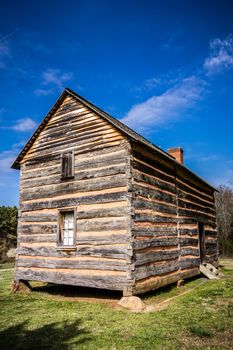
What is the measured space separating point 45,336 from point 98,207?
4.86 meters

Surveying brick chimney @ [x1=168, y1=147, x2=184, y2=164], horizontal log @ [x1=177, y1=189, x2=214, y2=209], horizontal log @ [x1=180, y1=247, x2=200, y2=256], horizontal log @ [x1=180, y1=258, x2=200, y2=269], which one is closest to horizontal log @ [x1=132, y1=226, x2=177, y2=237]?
horizontal log @ [x1=180, y1=247, x2=200, y2=256]

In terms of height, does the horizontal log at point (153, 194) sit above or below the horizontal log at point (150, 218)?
above

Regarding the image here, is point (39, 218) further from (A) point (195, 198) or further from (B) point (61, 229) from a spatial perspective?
(A) point (195, 198)

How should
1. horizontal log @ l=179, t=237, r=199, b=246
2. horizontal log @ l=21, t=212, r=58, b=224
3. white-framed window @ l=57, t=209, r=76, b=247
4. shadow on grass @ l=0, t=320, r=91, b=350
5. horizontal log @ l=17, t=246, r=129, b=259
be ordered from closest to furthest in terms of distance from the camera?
shadow on grass @ l=0, t=320, r=91, b=350 → horizontal log @ l=17, t=246, r=129, b=259 → white-framed window @ l=57, t=209, r=76, b=247 → horizontal log @ l=21, t=212, r=58, b=224 → horizontal log @ l=179, t=237, r=199, b=246

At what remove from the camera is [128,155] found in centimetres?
1065

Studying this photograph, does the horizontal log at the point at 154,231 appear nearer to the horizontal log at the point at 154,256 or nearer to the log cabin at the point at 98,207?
the log cabin at the point at 98,207

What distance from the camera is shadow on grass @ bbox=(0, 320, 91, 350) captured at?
627 centimetres

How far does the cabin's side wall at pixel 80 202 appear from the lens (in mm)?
10344

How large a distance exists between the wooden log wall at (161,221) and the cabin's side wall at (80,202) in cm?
57

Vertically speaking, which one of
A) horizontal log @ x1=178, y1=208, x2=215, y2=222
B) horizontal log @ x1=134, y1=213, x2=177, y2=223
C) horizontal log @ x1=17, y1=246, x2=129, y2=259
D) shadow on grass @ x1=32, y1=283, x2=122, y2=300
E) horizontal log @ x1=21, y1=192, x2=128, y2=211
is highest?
horizontal log @ x1=21, y1=192, x2=128, y2=211

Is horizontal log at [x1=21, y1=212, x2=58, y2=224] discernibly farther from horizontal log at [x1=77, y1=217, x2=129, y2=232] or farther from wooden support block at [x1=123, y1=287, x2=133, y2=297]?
wooden support block at [x1=123, y1=287, x2=133, y2=297]

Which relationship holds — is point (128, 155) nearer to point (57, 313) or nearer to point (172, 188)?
point (172, 188)

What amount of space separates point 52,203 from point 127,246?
157 inches

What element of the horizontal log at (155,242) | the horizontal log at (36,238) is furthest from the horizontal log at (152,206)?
the horizontal log at (36,238)
